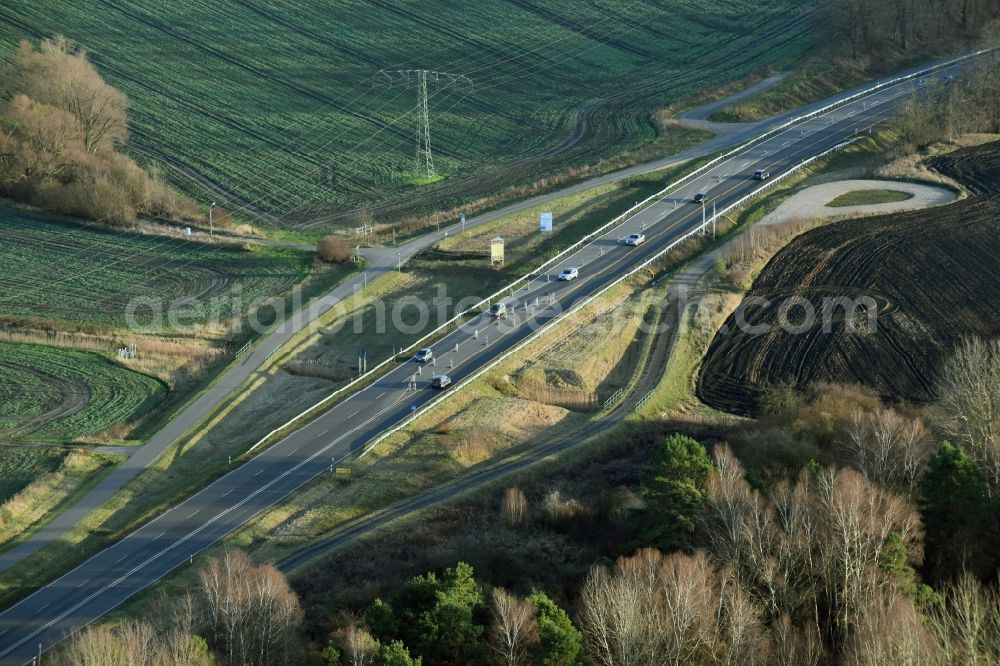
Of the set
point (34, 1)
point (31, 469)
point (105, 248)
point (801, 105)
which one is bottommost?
point (31, 469)

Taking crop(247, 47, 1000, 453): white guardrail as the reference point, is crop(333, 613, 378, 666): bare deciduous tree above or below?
below

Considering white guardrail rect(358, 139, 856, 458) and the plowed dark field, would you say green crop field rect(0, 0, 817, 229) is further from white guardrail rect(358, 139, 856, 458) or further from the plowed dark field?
the plowed dark field

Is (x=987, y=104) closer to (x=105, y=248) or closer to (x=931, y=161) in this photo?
(x=931, y=161)

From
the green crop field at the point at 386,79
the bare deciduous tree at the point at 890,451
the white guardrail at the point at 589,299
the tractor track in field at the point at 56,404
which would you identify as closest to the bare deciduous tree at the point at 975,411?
the bare deciduous tree at the point at 890,451

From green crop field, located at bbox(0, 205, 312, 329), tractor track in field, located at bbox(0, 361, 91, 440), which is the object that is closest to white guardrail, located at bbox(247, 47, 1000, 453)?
tractor track in field, located at bbox(0, 361, 91, 440)

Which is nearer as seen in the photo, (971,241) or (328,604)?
(328,604)

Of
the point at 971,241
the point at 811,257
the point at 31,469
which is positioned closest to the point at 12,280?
the point at 31,469

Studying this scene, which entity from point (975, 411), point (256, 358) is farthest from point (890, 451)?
point (256, 358)
